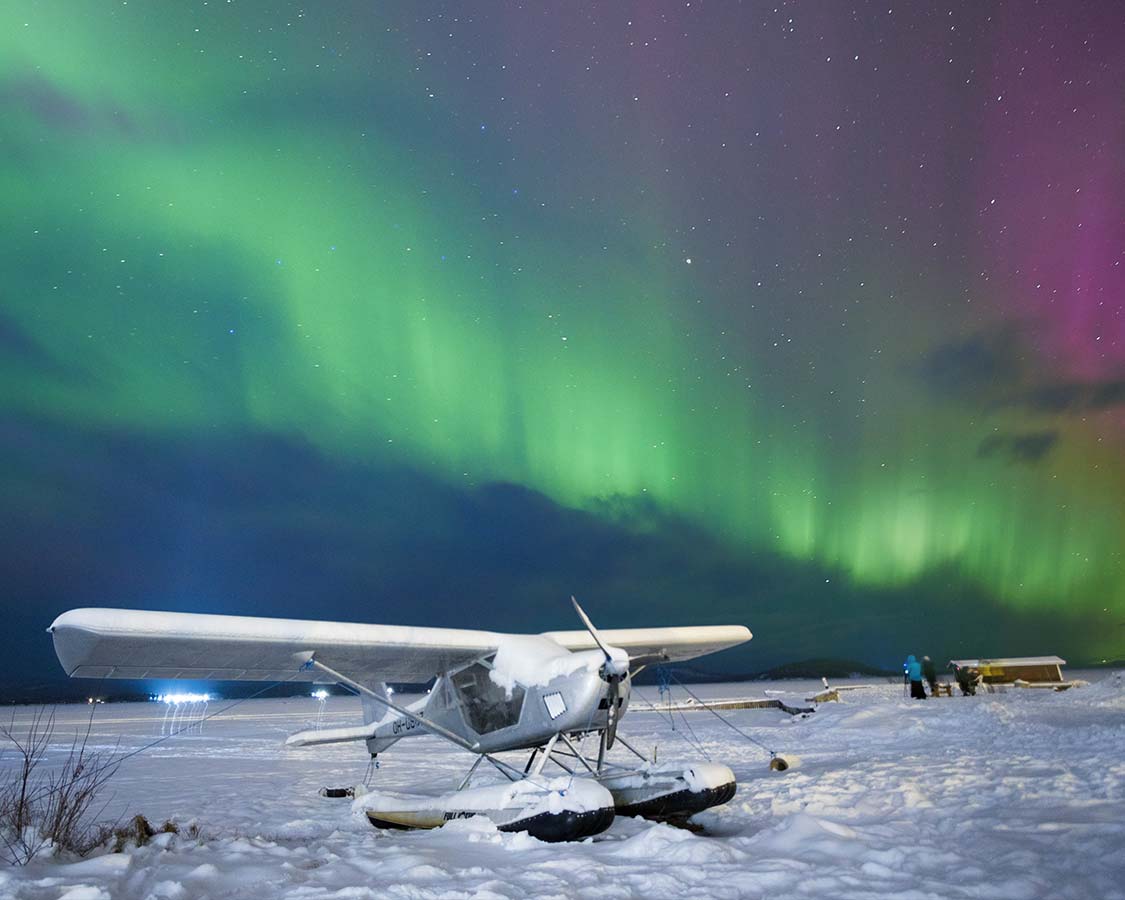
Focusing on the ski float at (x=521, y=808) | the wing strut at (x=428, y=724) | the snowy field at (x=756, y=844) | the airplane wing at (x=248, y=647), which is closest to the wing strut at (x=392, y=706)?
the wing strut at (x=428, y=724)

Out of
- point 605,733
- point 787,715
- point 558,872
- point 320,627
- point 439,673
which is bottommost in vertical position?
point 787,715

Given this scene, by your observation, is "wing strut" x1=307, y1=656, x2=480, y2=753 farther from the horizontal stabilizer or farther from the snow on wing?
the horizontal stabilizer

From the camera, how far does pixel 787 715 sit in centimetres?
2645

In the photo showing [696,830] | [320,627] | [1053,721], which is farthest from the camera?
[1053,721]

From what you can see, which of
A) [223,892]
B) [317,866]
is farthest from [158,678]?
[223,892]

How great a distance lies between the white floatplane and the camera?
729cm

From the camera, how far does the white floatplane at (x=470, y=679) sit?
729 centimetres

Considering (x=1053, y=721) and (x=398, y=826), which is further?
(x=1053, y=721)

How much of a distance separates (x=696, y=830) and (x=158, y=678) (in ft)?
21.2

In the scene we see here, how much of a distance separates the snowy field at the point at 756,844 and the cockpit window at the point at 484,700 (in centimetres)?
173

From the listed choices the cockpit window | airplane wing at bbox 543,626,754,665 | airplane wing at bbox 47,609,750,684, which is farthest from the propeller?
airplane wing at bbox 543,626,754,665

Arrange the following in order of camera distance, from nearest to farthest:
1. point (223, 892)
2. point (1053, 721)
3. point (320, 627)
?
point (223, 892)
point (320, 627)
point (1053, 721)

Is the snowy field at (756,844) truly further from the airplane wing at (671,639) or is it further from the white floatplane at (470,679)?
the airplane wing at (671,639)

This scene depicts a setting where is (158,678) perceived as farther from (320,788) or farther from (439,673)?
(320,788)
